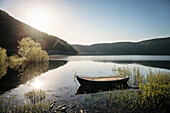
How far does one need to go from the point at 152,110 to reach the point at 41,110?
9.33 metres

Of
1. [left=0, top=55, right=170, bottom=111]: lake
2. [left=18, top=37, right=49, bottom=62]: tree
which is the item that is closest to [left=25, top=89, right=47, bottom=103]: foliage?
[left=0, top=55, right=170, bottom=111]: lake

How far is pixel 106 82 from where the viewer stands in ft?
46.1

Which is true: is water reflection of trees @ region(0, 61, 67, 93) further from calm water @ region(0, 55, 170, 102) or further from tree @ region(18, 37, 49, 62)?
tree @ region(18, 37, 49, 62)

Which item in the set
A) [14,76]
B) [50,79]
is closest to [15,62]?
[14,76]

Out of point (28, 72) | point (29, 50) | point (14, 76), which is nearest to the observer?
point (14, 76)

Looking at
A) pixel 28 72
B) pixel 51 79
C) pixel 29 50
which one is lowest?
pixel 51 79

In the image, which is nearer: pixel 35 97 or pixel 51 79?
pixel 35 97

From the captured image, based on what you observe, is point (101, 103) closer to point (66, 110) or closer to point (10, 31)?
point (66, 110)

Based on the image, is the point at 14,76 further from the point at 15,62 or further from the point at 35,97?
the point at 15,62

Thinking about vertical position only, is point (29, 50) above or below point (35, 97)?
above

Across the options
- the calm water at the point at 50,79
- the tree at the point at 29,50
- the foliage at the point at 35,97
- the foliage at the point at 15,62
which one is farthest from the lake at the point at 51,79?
the tree at the point at 29,50

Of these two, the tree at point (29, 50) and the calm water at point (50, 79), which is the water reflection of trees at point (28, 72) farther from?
the tree at point (29, 50)

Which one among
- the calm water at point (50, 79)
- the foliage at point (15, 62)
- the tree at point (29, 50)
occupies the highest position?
the tree at point (29, 50)

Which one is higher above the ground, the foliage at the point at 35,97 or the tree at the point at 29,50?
the tree at the point at 29,50
